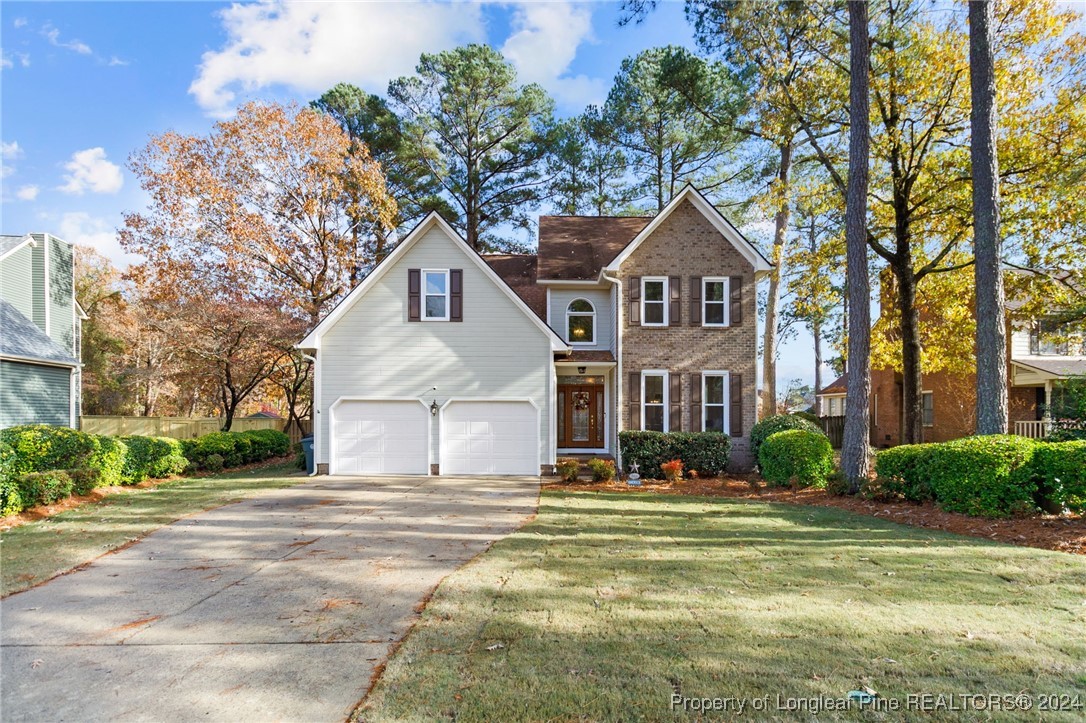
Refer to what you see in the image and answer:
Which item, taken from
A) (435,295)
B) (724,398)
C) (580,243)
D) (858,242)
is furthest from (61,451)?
(858,242)

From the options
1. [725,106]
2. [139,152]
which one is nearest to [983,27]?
[725,106]

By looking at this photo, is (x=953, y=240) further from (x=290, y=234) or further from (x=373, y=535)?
(x=290, y=234)

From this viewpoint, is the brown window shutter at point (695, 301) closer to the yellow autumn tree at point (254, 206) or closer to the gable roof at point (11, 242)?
the yellow autumn tree at point (254, 206)

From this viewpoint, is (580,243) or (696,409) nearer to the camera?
(696,409)

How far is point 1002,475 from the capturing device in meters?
8.54

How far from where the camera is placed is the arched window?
58.9 ft

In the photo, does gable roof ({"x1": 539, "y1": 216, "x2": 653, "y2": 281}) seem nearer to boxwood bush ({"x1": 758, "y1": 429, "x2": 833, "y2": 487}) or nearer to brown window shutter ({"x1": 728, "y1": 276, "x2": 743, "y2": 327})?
brown window shutter ({"x1": 728, "y1": 276, "x2": 743, "y2": 327})

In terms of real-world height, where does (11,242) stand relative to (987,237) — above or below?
above

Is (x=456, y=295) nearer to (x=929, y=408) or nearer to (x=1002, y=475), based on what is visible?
(x=1002, y=475)

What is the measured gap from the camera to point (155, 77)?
45.0 feet

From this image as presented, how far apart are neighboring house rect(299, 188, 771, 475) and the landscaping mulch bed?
7.93 feet

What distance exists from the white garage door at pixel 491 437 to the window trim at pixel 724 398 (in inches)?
201

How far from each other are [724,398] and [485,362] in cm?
711

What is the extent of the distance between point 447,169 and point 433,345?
1446 cm
